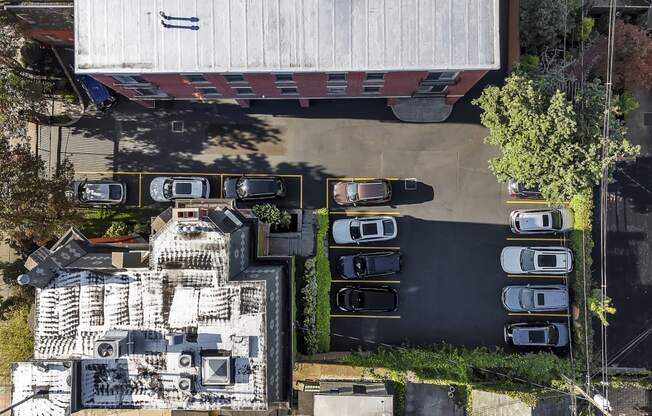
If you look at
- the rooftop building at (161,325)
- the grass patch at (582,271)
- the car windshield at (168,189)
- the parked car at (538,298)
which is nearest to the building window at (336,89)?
the rooftop building at (161,325)

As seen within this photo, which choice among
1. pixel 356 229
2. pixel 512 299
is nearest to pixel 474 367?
pixel 512 299

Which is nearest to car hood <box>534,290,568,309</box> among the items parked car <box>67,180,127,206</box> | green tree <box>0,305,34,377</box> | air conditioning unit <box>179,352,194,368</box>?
air conditioning unit <box>179,352,194,368</box>

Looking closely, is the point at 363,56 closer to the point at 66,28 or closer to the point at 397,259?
the point at 397,259

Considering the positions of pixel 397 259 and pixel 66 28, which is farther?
pixel 397 259

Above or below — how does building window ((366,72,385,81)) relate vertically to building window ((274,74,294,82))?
above

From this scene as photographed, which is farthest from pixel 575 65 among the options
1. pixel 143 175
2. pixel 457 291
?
pixel 143 175

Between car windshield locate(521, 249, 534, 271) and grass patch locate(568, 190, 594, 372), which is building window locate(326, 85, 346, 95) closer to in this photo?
car windshield locate(521, 249, 534, 271)

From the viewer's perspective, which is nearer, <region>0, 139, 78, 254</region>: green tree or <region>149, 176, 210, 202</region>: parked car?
<region>0, 139, 78, 254</region>: green tree
